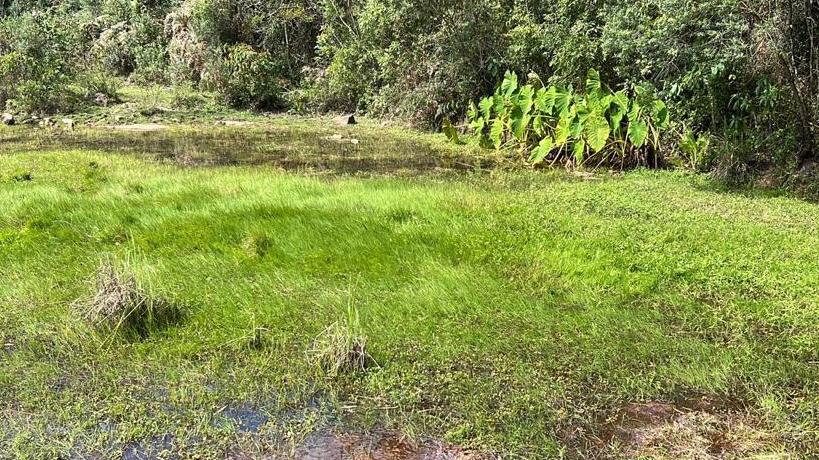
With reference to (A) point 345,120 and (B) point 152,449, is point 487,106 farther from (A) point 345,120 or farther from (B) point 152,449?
(B) point 152,449

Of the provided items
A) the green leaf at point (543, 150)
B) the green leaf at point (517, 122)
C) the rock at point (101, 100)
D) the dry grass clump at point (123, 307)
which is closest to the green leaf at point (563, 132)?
the green leaf at point (543, 150)

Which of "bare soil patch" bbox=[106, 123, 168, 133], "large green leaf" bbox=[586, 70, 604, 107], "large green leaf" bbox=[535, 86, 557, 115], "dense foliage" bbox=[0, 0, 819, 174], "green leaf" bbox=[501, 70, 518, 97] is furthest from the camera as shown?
"bare soil patch" bbox=[106, 123, 168, 133]

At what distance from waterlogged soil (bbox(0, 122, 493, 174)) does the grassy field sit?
13.3 feet

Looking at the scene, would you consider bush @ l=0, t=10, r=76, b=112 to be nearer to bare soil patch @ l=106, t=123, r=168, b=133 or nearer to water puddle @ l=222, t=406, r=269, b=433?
bare soil patch @ l=106, t=123, r=168, b=133

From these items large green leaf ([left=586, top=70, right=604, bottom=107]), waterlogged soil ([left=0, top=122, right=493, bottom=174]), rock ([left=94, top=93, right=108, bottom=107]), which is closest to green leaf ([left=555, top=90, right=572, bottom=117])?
large green leaf ([left=586, top=70, right=604, bottom=107])

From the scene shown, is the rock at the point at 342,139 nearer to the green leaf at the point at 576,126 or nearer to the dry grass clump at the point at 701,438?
the green leaf at the point at 576,126

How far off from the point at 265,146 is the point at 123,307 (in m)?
10.5

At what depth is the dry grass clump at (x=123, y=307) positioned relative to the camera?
161 inches

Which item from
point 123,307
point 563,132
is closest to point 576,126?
point 563,132

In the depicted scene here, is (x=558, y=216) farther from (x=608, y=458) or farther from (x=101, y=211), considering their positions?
(x=101, y=211)

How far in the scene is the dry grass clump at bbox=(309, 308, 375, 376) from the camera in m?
3.68

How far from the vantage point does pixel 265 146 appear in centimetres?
1421

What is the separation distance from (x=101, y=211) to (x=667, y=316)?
19.7ft

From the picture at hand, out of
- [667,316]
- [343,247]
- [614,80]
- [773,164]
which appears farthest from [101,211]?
[614,80]
